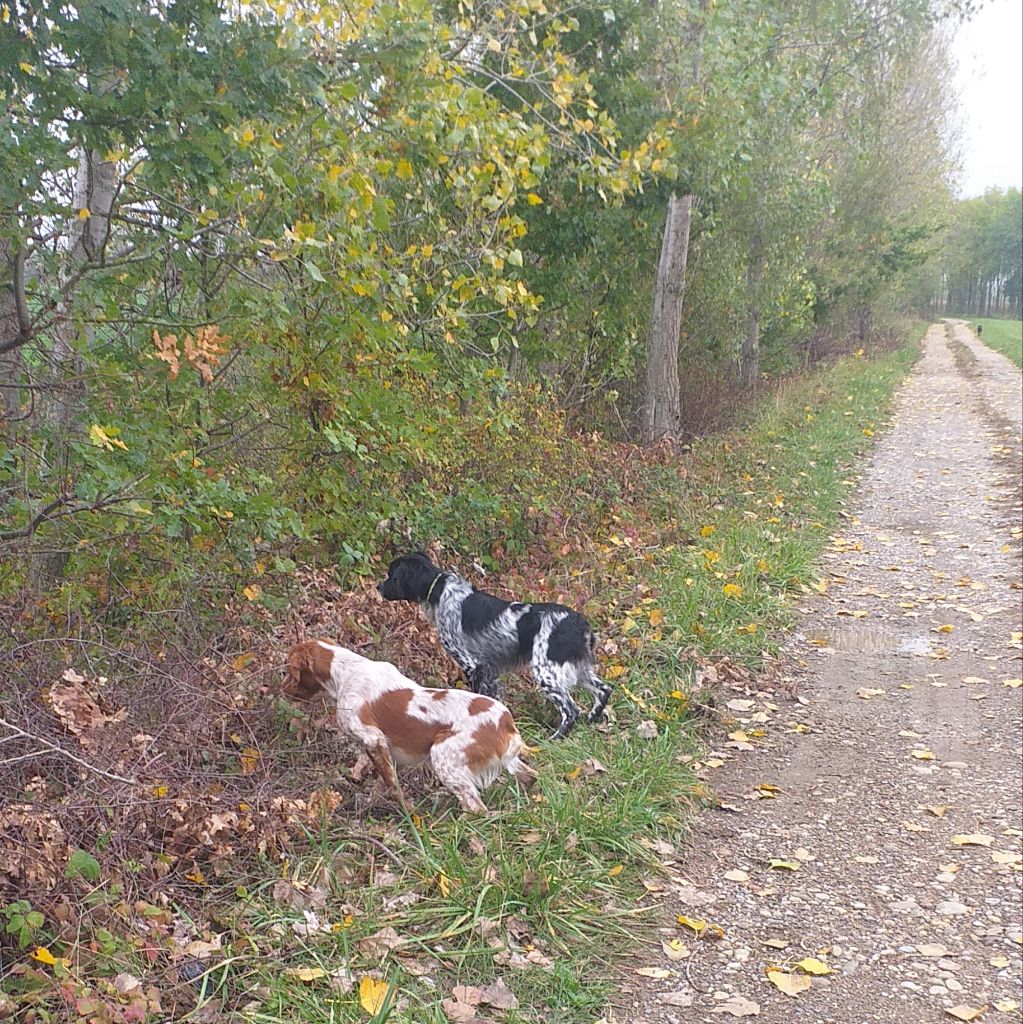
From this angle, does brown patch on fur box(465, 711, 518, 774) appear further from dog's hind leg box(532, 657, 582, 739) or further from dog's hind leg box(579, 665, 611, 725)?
dog's hind leg box(579, 665, 611, 725)

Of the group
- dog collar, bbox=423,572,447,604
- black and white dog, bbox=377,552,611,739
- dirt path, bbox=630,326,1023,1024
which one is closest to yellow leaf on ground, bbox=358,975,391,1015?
dirt path, bbox=630,326,1023,1024

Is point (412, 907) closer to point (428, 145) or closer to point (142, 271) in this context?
point (142, 271)

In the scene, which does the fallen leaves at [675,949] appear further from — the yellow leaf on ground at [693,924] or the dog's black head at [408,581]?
the dog's black head at [408,581]

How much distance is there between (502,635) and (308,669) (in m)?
1.27

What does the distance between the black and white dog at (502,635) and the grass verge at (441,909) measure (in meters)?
0.28

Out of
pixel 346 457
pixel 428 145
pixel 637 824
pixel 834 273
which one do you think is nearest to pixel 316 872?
pixel 637 824

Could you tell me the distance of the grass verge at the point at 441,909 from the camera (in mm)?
3314

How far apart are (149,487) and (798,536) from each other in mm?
6727

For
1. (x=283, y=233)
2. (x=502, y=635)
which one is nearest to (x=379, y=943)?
(x=502, y=635)

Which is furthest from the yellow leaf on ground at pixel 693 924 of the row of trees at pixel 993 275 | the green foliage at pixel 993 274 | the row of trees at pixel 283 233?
the row of trees at pixel 993 275

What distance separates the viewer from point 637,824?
14.9 feet

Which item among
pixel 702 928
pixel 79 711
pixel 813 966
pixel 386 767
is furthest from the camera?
pixel 386 767

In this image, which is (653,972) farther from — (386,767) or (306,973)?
(386,767)

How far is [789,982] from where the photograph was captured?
3650mm
